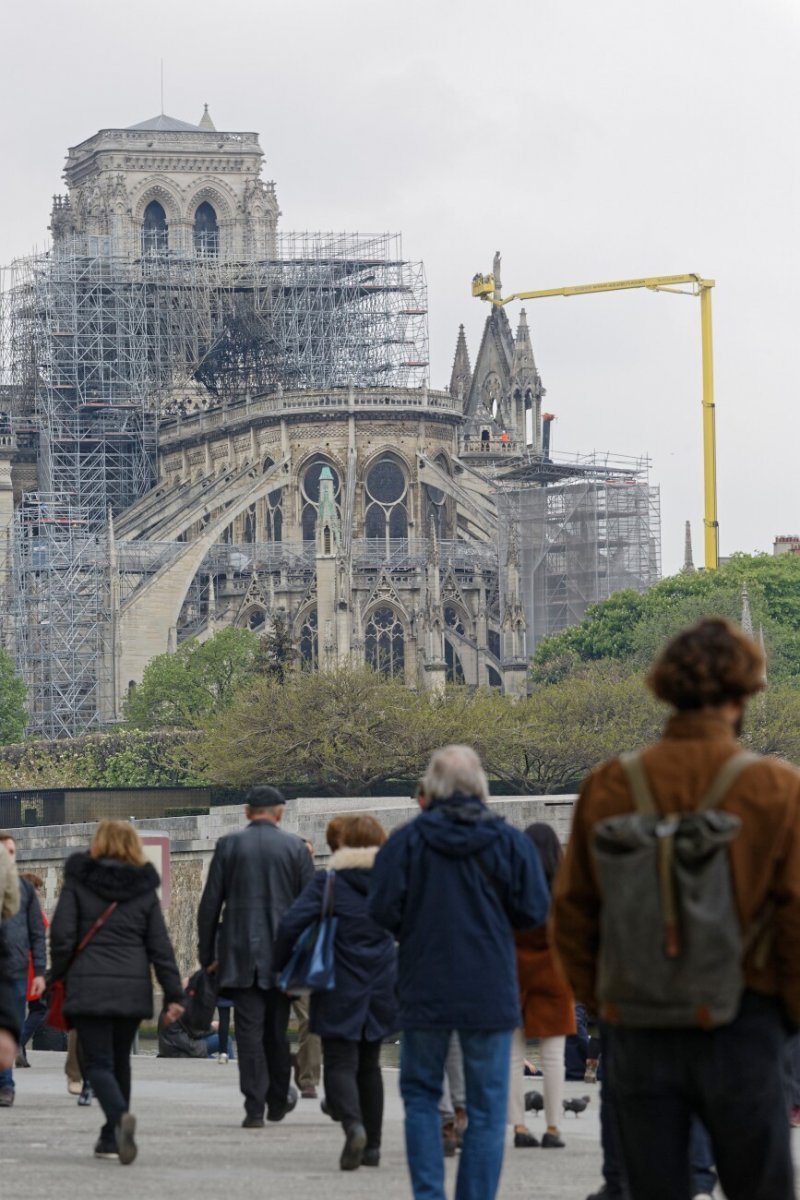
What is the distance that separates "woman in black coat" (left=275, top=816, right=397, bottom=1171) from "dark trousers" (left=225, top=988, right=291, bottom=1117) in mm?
1170

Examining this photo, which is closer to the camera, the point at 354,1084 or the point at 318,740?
the point at 354,1084

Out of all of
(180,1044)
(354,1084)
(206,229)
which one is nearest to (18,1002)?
(354,1084)

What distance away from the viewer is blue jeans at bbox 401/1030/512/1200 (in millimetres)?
9688

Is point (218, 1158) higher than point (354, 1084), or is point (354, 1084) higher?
point (354, 1084)

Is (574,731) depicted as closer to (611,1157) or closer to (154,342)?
(154,342)

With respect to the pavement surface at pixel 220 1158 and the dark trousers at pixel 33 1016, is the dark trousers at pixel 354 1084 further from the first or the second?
the dark trousers at pixel 33 1016

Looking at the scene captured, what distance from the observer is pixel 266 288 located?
322 ft

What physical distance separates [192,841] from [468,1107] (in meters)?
34.2

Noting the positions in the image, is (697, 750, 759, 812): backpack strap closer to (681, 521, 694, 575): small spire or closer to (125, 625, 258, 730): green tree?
(125, 625, 258, 730): green tree

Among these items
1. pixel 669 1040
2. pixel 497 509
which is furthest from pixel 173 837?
pixel 497 509

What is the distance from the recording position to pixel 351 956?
12.7m

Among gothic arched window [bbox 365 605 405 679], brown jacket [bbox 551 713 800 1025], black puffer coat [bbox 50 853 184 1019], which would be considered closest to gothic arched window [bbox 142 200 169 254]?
gothic arched window [bbox 365 605 405 679]

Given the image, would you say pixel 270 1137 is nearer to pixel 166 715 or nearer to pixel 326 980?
pixel 326 980

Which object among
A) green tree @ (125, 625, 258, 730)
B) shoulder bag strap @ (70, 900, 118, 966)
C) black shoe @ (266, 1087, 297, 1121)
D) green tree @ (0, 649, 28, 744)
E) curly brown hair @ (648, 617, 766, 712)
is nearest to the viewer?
curly brown hair @ (648, 617, 766, 712)
